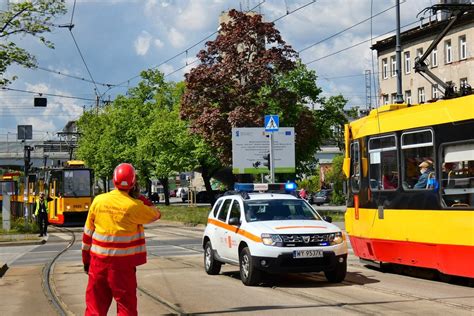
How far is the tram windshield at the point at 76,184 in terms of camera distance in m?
35.8

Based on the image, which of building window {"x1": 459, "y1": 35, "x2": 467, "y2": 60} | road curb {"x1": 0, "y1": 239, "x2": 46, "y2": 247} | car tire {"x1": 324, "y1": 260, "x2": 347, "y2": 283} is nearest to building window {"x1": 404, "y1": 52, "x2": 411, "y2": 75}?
building window {"x1": 459, "y1": 35, "x2": 467, "y2": 60}

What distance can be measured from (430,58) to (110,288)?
5815 cm

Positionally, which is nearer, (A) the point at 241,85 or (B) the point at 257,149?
(B) the point at 257,149

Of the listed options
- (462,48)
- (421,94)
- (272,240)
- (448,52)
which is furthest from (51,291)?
(421,94)

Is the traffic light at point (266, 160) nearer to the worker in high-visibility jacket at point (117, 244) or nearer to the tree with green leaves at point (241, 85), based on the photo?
the tree with green leaves at point (241, 85)

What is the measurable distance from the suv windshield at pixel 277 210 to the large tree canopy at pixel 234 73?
21698mm

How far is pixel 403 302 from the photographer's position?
375 inches

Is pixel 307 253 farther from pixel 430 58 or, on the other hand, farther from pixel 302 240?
pixel 430 58

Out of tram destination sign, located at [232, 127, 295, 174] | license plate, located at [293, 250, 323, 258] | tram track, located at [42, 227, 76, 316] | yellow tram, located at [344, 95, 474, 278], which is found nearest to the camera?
tram track, located at [42, 227, 76, 316]

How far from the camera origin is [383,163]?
1320 cm

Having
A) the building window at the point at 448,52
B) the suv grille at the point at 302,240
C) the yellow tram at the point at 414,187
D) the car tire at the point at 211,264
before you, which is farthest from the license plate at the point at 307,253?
the building window at the point at 448,52

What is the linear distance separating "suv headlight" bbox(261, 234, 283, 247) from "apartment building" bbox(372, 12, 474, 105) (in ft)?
130

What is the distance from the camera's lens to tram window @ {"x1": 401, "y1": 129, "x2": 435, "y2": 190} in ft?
38.1

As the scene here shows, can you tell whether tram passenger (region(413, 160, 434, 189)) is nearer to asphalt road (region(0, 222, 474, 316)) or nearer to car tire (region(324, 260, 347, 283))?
asphalt road (region(0, 222, 474, 316))
